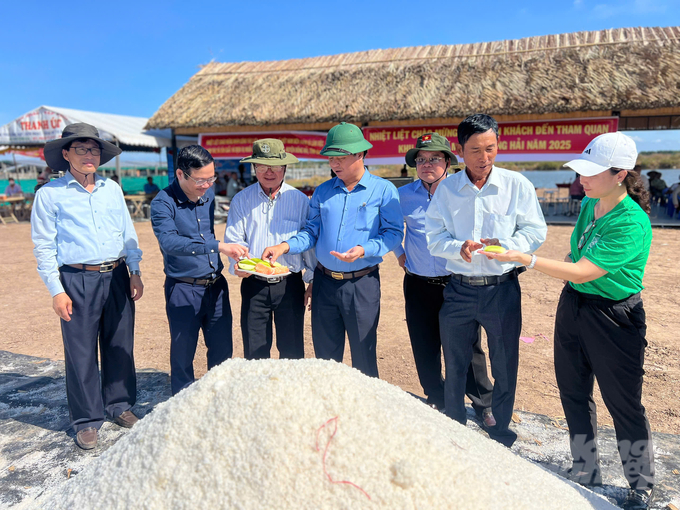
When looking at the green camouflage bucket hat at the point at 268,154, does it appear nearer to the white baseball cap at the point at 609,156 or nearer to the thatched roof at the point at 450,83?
the white baseball cap at the point at 609,156

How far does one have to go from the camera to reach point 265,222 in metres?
2.80

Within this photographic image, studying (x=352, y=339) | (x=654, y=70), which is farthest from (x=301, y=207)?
(x=654, y=70)

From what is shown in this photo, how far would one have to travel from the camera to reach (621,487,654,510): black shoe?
191 cm

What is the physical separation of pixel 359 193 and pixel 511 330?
113 cm

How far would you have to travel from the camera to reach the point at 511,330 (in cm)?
227

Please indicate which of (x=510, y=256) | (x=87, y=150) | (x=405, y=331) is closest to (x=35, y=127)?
(x=87, y=150)

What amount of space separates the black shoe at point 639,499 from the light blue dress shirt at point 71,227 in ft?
9.33

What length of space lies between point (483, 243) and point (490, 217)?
7.4 inches

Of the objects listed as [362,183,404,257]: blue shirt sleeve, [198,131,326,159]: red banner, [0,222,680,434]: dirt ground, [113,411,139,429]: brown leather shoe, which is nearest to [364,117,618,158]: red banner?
[198,131,326,159]: red banner

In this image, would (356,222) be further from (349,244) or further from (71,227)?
(71,227)

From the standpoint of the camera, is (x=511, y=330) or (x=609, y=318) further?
(x=511, y=330)

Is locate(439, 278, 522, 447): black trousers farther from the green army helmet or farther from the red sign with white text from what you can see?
the red sign with white text

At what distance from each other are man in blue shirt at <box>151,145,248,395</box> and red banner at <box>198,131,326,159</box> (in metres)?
8.58

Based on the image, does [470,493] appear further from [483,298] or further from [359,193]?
[359,193]
